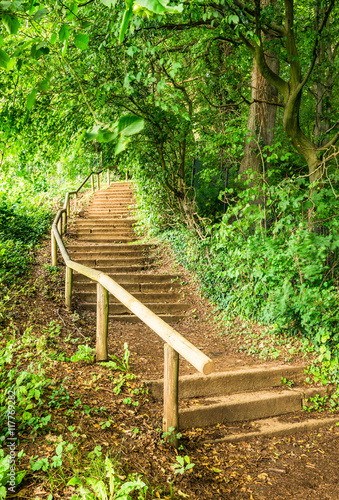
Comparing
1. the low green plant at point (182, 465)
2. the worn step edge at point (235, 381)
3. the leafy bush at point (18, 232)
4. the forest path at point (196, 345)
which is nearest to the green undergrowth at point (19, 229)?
the leafy bush at point (18, 232)

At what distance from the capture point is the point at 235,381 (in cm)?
380

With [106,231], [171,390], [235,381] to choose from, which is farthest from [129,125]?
[106,231]

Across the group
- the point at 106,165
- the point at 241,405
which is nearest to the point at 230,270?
the point at 241,405

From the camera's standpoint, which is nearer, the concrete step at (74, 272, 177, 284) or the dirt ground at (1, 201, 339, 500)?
the dirt ground at (1, 201, 339, 500)

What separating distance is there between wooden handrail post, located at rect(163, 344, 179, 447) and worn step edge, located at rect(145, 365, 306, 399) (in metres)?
0.67

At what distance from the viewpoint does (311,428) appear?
349 centimetres

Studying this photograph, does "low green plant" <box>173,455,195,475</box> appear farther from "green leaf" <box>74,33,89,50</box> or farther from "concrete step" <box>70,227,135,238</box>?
"concrete step" <box>70,227,135,238</box>

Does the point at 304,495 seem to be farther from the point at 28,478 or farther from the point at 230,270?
the point at 230,270

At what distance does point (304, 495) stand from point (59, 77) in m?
A: 6.07

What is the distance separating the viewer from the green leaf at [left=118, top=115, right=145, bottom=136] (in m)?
0.80

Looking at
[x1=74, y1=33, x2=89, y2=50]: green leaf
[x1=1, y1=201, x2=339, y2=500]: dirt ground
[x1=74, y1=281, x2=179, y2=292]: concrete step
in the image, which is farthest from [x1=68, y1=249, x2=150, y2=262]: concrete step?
[x1=74, y1=33, x2=89, y2=50]: green leaf

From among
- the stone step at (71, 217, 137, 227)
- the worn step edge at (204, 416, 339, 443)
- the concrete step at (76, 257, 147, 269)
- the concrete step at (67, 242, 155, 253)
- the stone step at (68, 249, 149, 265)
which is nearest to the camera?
the worn step edge at (204, 416, 339, 443)

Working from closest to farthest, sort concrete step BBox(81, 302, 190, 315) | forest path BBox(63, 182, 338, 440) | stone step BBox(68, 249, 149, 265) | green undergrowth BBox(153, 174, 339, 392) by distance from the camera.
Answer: forest path BBox(63, 182, 338, 440) → green undergrowth BBox(153, 174, 339, 392) → concrete step BBox(81, 302, 190, 315) → stone step BBox(68, 249, 149, 265)

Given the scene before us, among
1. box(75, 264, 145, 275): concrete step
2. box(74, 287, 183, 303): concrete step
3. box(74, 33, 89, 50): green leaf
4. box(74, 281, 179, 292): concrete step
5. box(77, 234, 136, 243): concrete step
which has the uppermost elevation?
box(74, 33, 89, 50): green leaf
